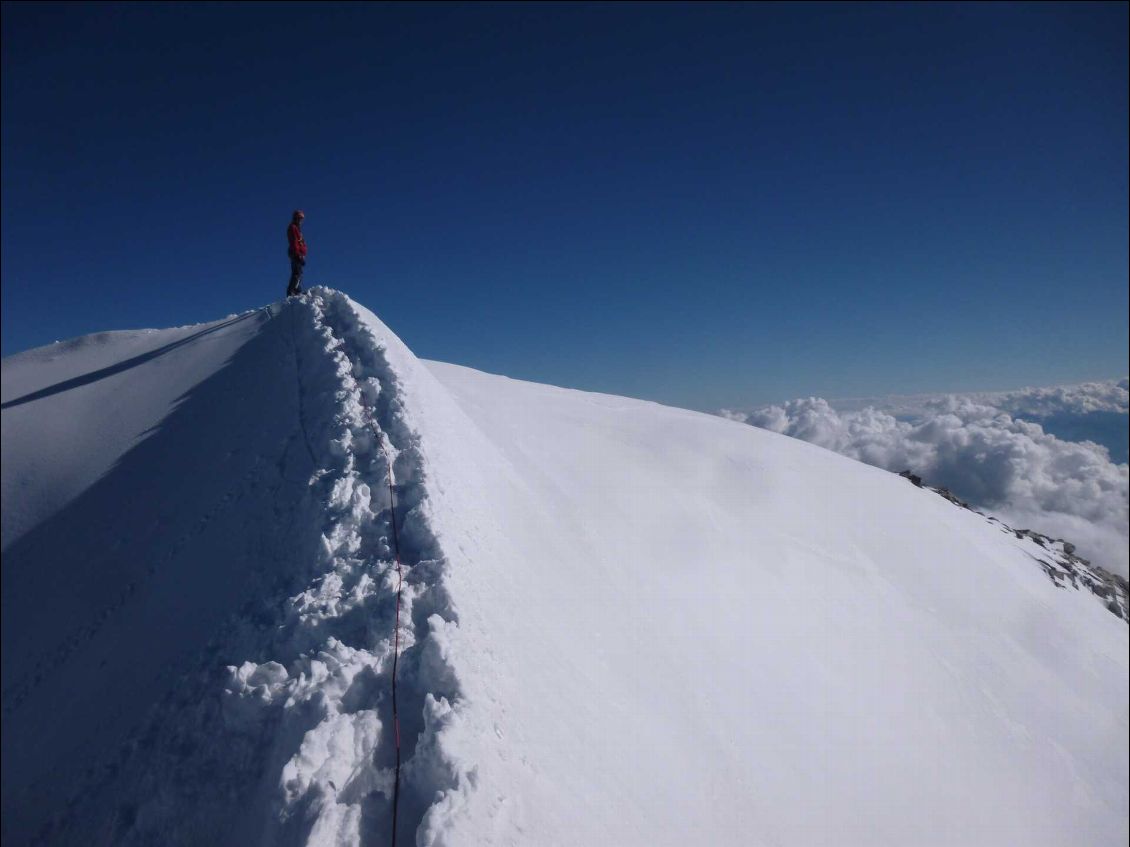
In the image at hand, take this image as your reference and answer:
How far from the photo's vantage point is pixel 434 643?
4.77 metres

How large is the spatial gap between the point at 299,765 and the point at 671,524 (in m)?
9.14

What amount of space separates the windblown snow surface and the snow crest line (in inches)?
1.1

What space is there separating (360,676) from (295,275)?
35.1 ft

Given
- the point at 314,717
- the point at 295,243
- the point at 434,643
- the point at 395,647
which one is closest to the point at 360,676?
the point at 395,647

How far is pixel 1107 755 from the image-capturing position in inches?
522

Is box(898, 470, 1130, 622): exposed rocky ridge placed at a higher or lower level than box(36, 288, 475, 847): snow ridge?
lower

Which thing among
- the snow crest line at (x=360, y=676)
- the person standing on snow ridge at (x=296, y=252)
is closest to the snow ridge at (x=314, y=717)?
the snow crest line at (x=360, y=676)

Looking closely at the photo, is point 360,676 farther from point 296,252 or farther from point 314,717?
point 296,252

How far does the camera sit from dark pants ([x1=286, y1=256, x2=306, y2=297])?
39.0 feet

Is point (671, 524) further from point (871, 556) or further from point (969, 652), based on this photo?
point (969, 652)

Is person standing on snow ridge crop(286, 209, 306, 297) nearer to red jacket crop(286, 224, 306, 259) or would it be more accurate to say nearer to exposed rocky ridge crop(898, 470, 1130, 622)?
red jacket crop(286, 224, 306, 259)

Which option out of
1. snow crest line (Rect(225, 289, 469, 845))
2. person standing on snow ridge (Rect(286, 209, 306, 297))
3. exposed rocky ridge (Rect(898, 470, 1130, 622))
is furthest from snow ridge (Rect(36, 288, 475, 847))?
exposed rocky ridge (Rect(898, 470, 1130, 622))

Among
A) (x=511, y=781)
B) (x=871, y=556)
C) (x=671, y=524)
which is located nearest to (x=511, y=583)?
(x=511, y=781)

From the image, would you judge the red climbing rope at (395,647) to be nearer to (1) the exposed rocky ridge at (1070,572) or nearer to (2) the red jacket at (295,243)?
(2) the red jacket at (295,243)
